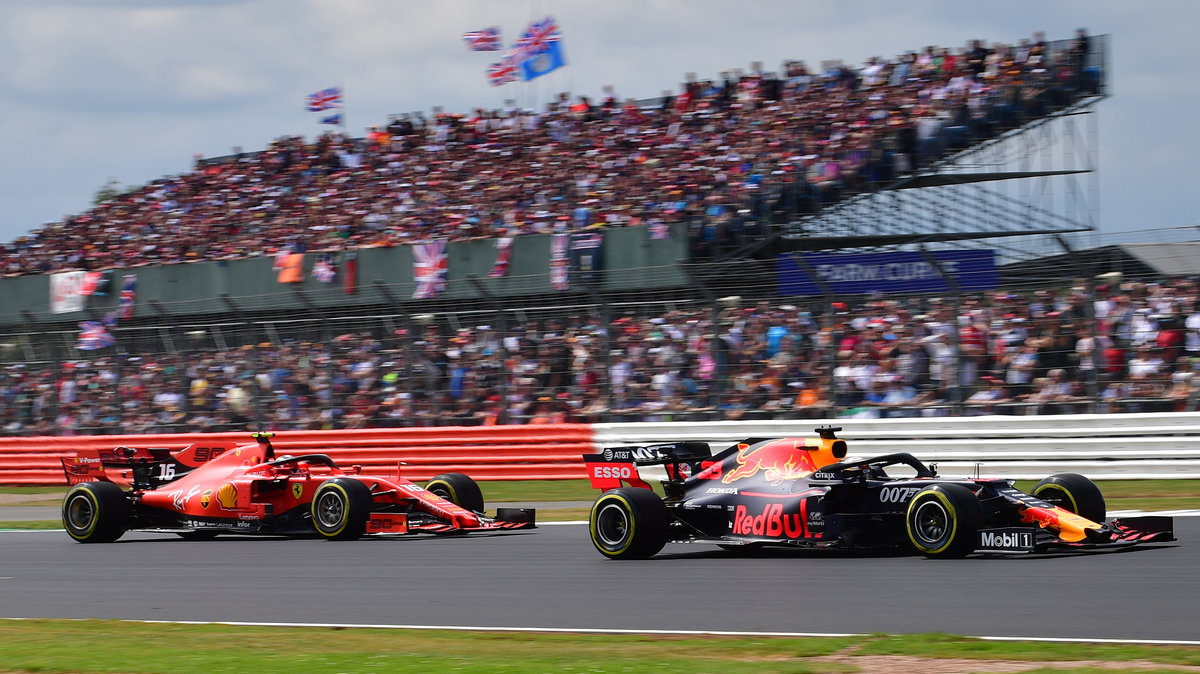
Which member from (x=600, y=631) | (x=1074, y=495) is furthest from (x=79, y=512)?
(x=1074, y=495)

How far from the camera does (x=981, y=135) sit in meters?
24.8

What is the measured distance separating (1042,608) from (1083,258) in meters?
9.49

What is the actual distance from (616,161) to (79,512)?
13.8m

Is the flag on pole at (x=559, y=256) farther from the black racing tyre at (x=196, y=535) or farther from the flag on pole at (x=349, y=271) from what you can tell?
the black racing tyre at (x=196, y=535)

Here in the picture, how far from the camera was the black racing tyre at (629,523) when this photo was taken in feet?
37.1

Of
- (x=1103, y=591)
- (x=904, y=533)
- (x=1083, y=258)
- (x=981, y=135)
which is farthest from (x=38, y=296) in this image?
(x=1103, y=591)

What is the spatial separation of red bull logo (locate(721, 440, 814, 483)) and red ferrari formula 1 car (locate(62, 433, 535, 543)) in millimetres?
3127

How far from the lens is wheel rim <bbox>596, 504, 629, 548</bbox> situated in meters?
11.5

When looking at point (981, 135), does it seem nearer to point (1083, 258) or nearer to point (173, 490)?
point (1083, 258)

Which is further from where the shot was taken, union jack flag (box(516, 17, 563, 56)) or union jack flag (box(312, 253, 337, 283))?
union jack flag (box(516, 17, 563, 56))

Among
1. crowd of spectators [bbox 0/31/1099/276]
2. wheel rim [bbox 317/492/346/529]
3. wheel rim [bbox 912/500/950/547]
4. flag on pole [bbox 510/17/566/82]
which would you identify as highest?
flag on pole [bbox 510/17/566/82]

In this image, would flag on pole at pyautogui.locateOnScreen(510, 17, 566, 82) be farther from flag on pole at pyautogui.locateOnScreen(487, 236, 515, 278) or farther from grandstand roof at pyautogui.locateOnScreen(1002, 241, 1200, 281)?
grandstand roof at pyautogui.locateOnScreen(1002, 241, 1200, 281)

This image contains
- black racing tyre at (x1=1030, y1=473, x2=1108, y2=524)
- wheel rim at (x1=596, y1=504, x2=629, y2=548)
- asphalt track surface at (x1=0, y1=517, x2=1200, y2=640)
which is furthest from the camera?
wheel rim at (x1=596, y1=504, x2=629, y2=548)

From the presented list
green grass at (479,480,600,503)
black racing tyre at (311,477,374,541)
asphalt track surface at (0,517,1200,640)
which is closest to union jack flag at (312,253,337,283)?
green grass at (479,480,600,503)
